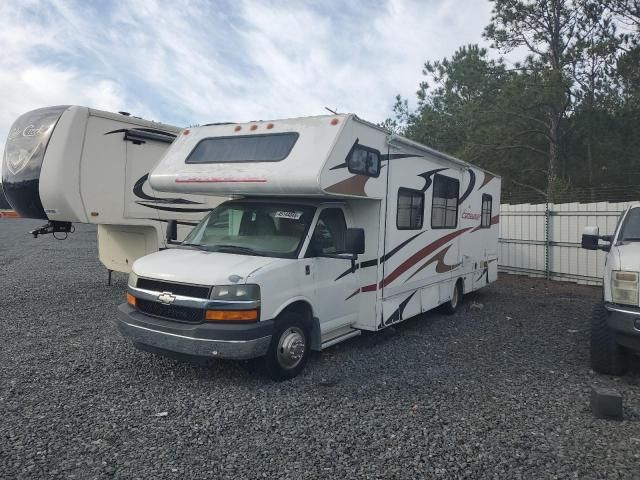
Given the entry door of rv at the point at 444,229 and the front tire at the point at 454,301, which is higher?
the entry door of rv at the point at 444,229

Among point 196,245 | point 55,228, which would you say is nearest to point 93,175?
point 55,228

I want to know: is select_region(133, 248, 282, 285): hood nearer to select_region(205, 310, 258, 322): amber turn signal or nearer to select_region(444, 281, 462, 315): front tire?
select_region(205, 310, 258, 322): amber turn signal

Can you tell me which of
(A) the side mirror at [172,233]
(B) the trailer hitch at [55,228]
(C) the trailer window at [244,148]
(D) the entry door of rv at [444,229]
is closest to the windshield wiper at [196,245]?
(A) the side mirror at [172,233]

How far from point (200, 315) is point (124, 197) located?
4.56m

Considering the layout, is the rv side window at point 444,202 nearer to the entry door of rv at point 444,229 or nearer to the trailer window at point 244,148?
the entry door of rv at point 444,229

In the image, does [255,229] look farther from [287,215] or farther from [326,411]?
[326,411]

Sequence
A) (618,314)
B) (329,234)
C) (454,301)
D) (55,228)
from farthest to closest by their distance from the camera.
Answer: (454,301) < (55,228) < (329,234) < (618,314)

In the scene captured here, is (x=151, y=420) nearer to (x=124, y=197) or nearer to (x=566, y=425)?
(x=566, y=425)

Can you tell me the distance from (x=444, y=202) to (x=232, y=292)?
457 cm

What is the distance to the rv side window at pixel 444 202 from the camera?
7977 millimetres

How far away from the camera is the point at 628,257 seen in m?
5.42

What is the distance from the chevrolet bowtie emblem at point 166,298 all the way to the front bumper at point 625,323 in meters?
4.38

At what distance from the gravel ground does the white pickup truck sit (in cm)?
26

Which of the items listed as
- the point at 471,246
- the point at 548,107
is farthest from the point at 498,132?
the point at 471,246
